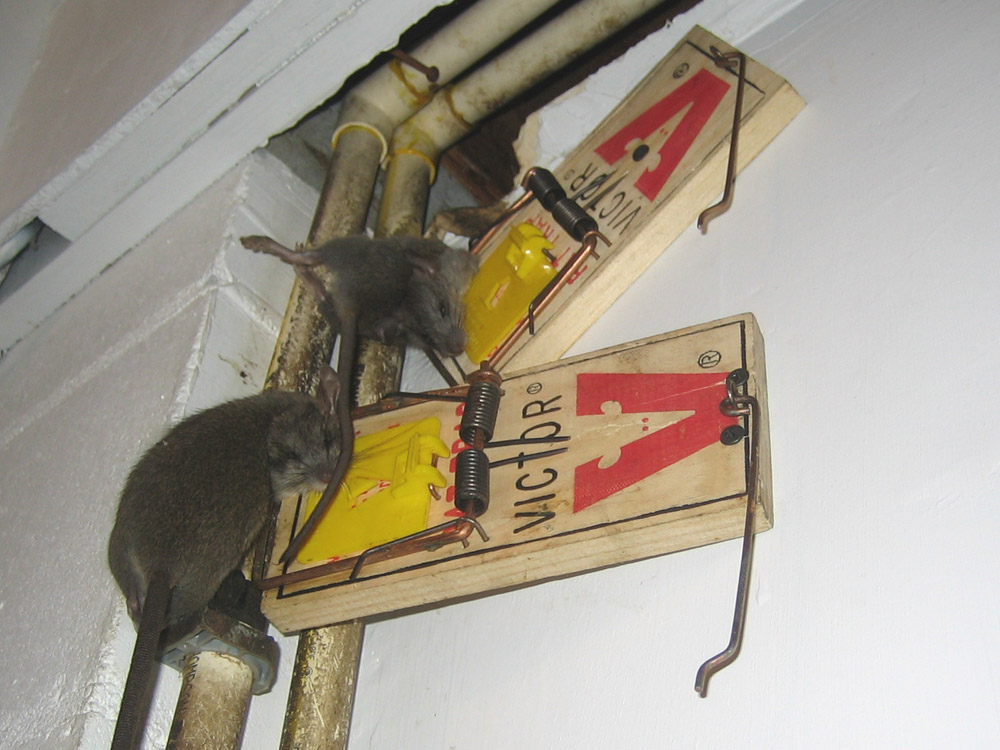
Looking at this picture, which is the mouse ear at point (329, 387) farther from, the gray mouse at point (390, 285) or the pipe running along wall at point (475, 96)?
the pipe running along wall at point (475, 96)

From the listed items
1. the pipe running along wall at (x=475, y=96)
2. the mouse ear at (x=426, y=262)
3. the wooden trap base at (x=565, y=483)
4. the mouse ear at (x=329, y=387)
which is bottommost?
the wooden trap base at (x=565, y=483)

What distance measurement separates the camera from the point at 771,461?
1.05 metres

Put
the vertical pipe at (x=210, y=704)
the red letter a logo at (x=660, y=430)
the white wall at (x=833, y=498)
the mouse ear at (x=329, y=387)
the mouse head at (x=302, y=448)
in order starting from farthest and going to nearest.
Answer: the mouse ear at (x=329, y=387) → the mouse head at (x=302, y=448) → the vertical pipe at (x=210, y=704) → the red letter a logo at (x=660, y=430) → the white wall at (x=833, y=498)

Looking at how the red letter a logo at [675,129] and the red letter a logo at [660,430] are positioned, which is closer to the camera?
the red letter a logo at [660,430]

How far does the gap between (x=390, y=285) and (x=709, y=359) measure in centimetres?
87

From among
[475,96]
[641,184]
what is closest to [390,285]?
[475,96]

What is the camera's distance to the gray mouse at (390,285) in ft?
5.35

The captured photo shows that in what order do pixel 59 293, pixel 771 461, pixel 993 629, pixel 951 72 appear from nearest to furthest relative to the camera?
pixel 993 629 → pixel 771 461 → pixel 951 72 → pixel 59 293

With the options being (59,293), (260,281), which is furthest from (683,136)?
(59,293)

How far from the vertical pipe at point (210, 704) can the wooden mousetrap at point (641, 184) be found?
57 cm

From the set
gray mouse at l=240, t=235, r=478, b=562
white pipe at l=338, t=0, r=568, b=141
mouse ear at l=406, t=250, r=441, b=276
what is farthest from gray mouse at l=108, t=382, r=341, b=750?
white pipe at l=338, t=0, r=568, b=141

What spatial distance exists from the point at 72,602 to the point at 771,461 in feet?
3.25

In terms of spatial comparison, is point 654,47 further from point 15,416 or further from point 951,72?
point 15,416

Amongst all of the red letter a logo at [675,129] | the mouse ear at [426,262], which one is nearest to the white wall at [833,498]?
the red letter a logo at [675,129]
